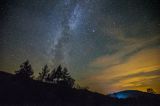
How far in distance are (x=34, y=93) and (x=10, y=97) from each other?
24.2ft

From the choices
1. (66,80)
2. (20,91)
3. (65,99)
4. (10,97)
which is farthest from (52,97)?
(66,80)

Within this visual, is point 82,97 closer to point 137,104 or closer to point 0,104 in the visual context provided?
point 137,104

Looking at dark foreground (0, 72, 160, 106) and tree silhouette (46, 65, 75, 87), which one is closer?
dark foreground (0, 72, 160, 106)

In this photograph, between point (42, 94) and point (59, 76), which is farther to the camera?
→ point (59, 76)

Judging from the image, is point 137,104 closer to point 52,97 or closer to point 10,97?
point 52,97

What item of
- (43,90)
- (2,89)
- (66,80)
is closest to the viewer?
(2,89)

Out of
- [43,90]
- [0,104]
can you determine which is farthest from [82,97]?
[0,104]

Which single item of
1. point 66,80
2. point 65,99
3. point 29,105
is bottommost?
point 29,105

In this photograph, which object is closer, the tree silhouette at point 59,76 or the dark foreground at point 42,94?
the dark foreground at point 42,94

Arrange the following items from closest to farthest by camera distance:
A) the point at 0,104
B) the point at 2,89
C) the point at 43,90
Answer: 1. the point at 0,104
2. the point at 2,89
3. the point at 43,90

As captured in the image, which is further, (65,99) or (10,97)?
(65,99)

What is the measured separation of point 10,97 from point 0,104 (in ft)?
23.3

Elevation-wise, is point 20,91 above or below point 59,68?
below

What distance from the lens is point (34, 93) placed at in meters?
48.3
